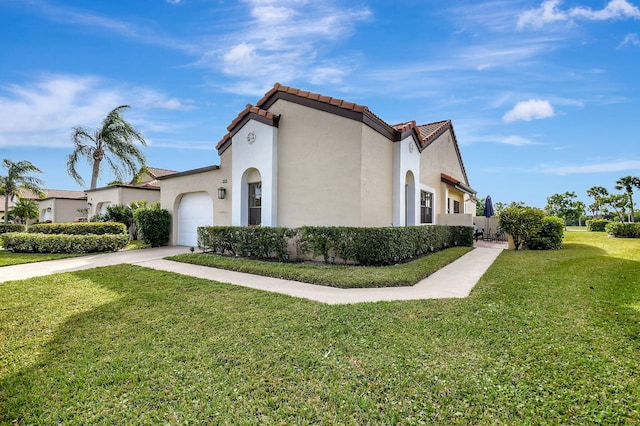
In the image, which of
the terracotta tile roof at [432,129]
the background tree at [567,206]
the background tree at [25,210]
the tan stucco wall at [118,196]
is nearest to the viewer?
the terracotta tile roof at [432,129]

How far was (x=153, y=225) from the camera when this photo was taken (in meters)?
15.4

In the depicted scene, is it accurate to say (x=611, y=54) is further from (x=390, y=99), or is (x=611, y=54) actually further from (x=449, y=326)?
(x=449, y=326)

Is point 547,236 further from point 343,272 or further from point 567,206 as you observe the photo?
point 567,206

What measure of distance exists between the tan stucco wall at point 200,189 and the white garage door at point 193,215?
26 centimetres

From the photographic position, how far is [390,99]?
14.0m

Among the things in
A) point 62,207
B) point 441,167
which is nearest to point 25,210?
point 62,207

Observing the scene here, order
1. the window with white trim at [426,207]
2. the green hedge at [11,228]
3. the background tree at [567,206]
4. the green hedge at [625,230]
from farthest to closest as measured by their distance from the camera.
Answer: the background tree at [567,206] → the green hedge at [11,228] → the green hedge at [625,230] → the window with white trim at [426,207]

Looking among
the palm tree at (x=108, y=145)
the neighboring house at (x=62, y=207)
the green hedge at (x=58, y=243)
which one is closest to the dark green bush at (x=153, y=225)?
the green hedge at (x=58, y=243)

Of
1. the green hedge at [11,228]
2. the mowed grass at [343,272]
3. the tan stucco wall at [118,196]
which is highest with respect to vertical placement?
the tan stucco wall at [118,196]

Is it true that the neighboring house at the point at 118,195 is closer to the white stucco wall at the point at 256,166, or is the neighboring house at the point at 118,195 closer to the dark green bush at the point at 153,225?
the dark green bush at the point at 153,225

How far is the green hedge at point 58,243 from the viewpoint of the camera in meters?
13.5

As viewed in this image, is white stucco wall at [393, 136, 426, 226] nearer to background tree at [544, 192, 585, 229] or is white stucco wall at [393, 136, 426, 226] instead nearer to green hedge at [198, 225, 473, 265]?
green hedge at [198, 225, 473, 265]

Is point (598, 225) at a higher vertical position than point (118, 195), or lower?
lower

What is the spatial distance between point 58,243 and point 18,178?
76.9 feet
